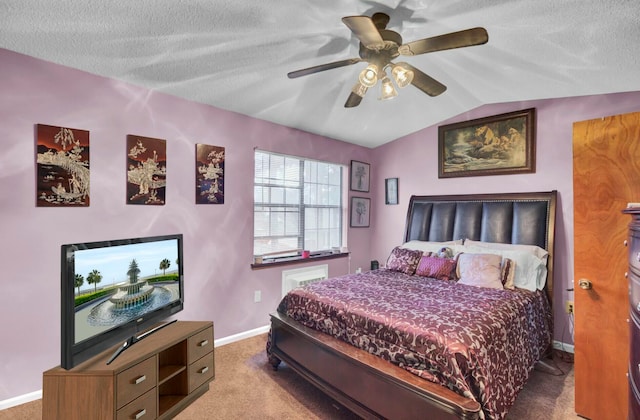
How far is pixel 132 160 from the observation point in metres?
2.55

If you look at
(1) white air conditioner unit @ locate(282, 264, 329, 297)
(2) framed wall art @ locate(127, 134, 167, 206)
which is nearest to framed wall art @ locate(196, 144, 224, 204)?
(2) framed wall art @ locate(127, 134, 167, 206)

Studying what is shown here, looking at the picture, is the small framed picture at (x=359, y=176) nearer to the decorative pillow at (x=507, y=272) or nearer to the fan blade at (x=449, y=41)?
the decorative pillow at (x=507, y=272)

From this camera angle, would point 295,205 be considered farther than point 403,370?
Yes

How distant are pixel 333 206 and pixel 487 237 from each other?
1.99 meters

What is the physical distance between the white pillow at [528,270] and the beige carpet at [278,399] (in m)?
0.73

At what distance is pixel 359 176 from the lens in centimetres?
A: 456

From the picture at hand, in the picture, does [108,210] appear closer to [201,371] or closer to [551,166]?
[201,371]

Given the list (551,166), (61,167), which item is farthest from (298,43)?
(551,166)

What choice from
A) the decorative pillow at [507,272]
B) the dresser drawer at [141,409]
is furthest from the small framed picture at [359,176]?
the dresser drawer at [141,409]

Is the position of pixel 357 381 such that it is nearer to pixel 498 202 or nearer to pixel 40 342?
pixel 40 342

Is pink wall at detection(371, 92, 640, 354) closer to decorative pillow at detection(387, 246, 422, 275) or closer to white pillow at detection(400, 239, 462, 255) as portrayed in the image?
white pillow at detection(400, 239, 462, 255)

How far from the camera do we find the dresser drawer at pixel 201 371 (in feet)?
6.56

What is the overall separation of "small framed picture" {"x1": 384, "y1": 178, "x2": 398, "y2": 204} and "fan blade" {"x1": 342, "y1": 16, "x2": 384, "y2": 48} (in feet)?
9.44

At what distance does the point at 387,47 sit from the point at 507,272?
7.44ft
